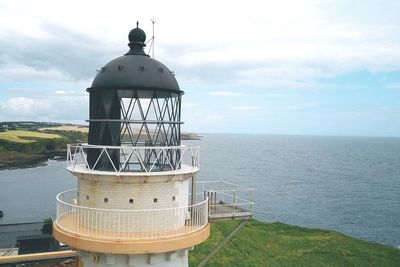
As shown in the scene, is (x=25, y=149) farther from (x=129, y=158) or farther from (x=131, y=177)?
(x=131, y=177)

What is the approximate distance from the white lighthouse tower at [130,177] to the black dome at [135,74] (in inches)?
0.9

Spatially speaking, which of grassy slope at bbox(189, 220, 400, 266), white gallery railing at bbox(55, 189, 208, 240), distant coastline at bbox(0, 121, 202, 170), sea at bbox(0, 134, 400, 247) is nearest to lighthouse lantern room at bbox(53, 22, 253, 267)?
white gallery railing at bbox(55, 189, 208, 240)

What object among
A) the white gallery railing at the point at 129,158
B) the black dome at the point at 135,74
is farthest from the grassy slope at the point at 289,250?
the black dome at the point at 135,74

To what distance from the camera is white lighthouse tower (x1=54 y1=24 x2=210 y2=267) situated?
1007 cm

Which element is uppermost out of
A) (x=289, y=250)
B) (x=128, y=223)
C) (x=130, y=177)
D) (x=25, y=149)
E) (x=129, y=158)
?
(x=129, y=158)

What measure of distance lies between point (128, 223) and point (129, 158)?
1.61 metres

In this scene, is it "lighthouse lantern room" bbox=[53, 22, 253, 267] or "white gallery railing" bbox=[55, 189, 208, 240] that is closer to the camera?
"lighthouse lantern room" bbox=[53, 22, 253, 267]

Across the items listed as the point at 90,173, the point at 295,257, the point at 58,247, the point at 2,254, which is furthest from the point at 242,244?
the point at 90,173

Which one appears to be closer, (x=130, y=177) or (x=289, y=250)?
(x=130, y=177)

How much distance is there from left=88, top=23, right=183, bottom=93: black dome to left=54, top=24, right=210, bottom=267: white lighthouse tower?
0.07 feet

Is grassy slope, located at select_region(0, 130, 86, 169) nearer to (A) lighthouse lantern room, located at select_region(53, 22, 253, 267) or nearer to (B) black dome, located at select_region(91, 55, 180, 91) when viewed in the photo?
(A) lighthouse lantern room, located at select_region(53, 22, 253, 267)

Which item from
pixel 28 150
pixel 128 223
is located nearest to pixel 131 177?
pixel 128 223

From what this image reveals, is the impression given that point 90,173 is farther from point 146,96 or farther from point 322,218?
point 322,218

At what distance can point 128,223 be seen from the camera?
33.5ft
